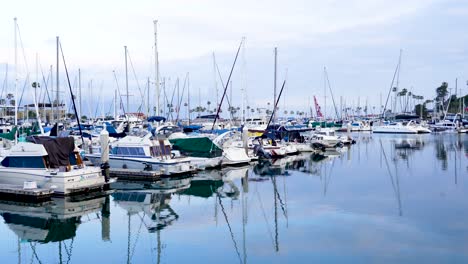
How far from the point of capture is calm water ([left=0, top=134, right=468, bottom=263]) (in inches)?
572

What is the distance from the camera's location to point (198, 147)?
115 ft

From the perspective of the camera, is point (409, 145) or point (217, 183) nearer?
point (217, 183)

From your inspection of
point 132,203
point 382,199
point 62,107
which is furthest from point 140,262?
point 62,107

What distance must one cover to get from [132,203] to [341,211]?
9.72 m

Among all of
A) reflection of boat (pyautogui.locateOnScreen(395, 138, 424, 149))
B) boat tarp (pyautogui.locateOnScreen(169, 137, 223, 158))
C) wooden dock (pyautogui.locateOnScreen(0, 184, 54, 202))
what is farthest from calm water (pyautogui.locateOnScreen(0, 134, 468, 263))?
reflection of boat (pyautogui.locateOnScreen(395, 138, 424, 149))

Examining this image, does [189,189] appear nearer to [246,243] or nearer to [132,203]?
[132,203]

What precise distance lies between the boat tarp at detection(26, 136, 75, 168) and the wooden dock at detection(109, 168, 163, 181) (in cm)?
517

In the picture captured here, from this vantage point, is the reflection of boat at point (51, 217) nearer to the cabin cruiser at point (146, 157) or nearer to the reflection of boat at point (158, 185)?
the reflection of boat at point (158, 185)

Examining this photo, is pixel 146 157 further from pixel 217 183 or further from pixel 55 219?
pixel 55 219

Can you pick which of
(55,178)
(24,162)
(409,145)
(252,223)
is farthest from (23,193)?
(409,145)

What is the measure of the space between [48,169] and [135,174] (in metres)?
6.72

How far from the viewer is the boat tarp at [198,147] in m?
34.8

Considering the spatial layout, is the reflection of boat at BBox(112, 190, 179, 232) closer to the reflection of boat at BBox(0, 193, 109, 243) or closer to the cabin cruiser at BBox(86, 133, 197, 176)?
the reflection of boat at BBox(0, 193, 109, 243)

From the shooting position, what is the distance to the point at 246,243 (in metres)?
15.8
